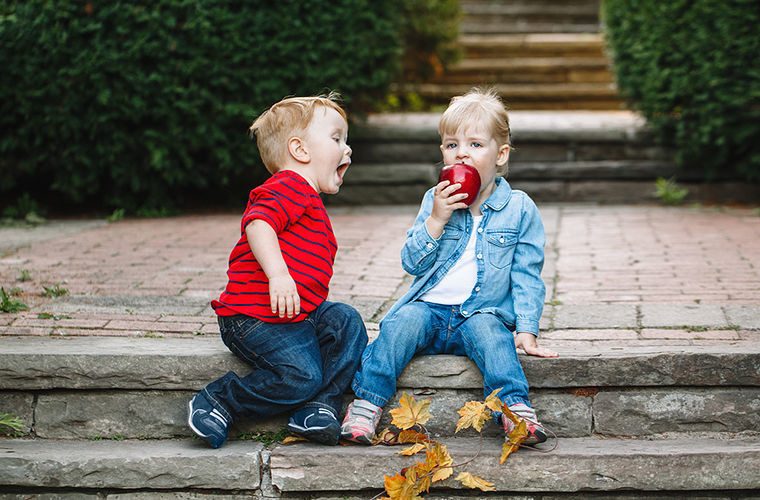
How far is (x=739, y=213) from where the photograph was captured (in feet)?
20.1

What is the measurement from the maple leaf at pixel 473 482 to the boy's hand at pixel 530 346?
1.53 ft

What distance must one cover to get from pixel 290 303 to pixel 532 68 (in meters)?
8.43

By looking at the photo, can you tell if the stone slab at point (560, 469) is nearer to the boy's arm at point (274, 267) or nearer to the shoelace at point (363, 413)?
the shoelace at point (363, 413)

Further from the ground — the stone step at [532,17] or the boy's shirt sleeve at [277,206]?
the stone step at [532,17]

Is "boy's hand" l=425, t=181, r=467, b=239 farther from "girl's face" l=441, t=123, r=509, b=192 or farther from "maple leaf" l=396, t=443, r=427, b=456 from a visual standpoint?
"maple leaf" l=396, t=443, r=427, b=456

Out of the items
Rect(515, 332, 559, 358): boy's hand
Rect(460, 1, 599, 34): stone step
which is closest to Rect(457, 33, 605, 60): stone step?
Rect(460, 1, 599, 34): stone step

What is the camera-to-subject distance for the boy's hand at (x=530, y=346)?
271 cm

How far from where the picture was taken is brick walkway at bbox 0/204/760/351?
321 cm

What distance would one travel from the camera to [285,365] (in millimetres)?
2607

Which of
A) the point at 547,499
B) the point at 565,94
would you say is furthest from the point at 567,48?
the point at 547,499

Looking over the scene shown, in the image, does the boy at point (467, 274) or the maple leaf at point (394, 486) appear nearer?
the maple leaf at point (394, 486)

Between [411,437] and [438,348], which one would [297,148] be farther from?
[411,437]

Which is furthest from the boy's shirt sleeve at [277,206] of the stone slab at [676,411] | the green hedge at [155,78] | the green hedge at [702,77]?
the green hedge at [702,77]

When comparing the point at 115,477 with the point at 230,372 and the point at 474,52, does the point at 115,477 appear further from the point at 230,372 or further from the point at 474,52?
the point at 474,52
